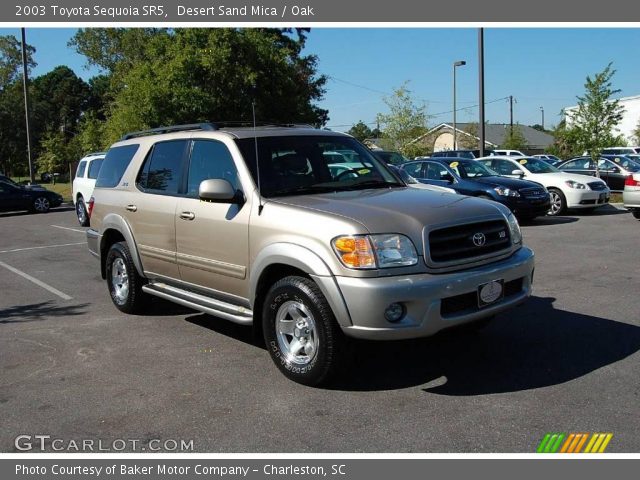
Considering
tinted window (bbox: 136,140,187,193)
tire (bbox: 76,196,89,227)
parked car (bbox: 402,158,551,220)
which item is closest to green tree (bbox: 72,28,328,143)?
tire (bbox: 76,196,89,227)

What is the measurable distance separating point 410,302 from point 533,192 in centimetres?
1124

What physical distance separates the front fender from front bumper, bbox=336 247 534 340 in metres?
0.05

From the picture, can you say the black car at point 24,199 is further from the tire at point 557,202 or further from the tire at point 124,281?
the tire at point 557,202

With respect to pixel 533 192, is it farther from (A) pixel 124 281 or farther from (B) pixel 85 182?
(B) pixel 85 182

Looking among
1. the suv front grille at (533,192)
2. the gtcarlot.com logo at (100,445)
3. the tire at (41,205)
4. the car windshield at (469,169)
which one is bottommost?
the gtcarlot.com logo at (100,445)

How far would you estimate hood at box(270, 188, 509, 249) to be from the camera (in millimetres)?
4375

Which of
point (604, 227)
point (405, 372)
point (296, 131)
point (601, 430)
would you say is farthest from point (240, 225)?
point (604, 227)

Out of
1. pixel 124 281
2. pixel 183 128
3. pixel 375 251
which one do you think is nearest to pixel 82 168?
pixel 124 281

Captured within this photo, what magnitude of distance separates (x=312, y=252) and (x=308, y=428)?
1.20 meters

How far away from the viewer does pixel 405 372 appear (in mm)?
4918

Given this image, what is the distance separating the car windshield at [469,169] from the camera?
50.1ft

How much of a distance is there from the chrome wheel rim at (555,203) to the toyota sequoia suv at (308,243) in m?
11.4

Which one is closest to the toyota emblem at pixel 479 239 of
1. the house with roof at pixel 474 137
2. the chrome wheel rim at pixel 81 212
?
the chrome wheel rim at pixel 81 212

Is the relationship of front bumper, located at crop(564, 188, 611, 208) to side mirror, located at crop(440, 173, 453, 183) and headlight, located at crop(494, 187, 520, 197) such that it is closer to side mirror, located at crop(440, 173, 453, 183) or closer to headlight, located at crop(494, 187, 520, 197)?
headlight, located at crop(494, 187, 520, 197)
